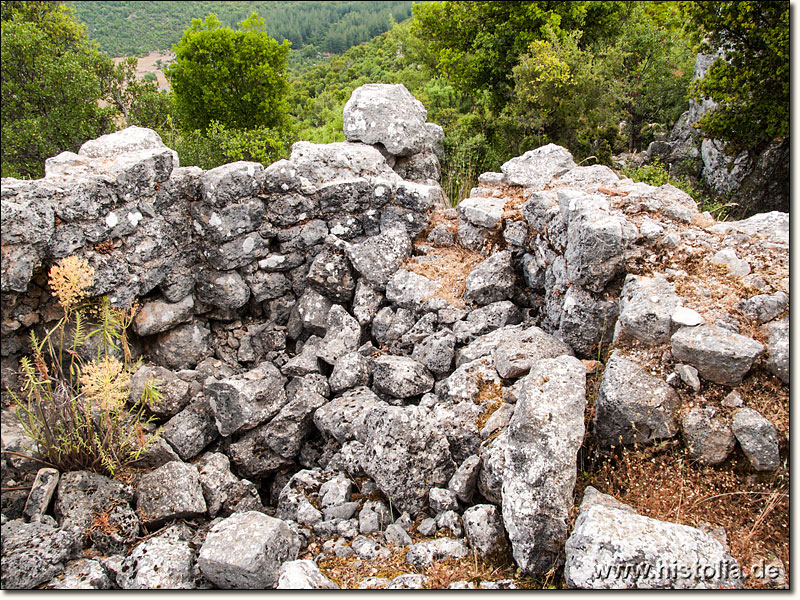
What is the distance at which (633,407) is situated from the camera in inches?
182

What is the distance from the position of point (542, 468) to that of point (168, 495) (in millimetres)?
3516

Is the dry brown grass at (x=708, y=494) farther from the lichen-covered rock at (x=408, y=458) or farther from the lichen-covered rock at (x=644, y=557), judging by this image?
the lichen-covered rock at (x=408, y=458)

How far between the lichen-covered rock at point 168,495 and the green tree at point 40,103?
1229 cm

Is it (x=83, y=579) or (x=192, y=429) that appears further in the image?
(x=192, y=429)

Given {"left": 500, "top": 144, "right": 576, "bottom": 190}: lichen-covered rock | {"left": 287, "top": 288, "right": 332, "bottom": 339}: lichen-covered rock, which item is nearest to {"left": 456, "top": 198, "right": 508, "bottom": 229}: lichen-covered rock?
{"left": 500, "top": 144, "right": 576, "bottom": 190}: lichen-covered rock

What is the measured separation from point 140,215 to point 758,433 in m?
6.84

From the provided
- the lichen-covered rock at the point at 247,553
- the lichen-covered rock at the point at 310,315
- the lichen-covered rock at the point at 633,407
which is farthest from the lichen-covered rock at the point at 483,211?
the lichen-covered rock at the point at 247,553

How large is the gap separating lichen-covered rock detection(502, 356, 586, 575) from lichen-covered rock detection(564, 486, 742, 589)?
0.84ft

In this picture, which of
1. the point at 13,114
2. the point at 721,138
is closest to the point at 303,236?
the point at 721,138

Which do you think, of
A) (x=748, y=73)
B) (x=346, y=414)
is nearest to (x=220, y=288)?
(x=346, y=414)

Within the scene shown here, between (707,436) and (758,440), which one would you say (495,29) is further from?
Result: (758,440)

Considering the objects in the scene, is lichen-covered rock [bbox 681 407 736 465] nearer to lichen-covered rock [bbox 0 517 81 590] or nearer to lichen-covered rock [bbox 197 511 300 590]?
lichen-covered rock [bbox 197 511 300 590]

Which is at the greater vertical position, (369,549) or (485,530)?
(485,530)

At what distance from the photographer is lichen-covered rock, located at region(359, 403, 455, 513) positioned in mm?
4930
